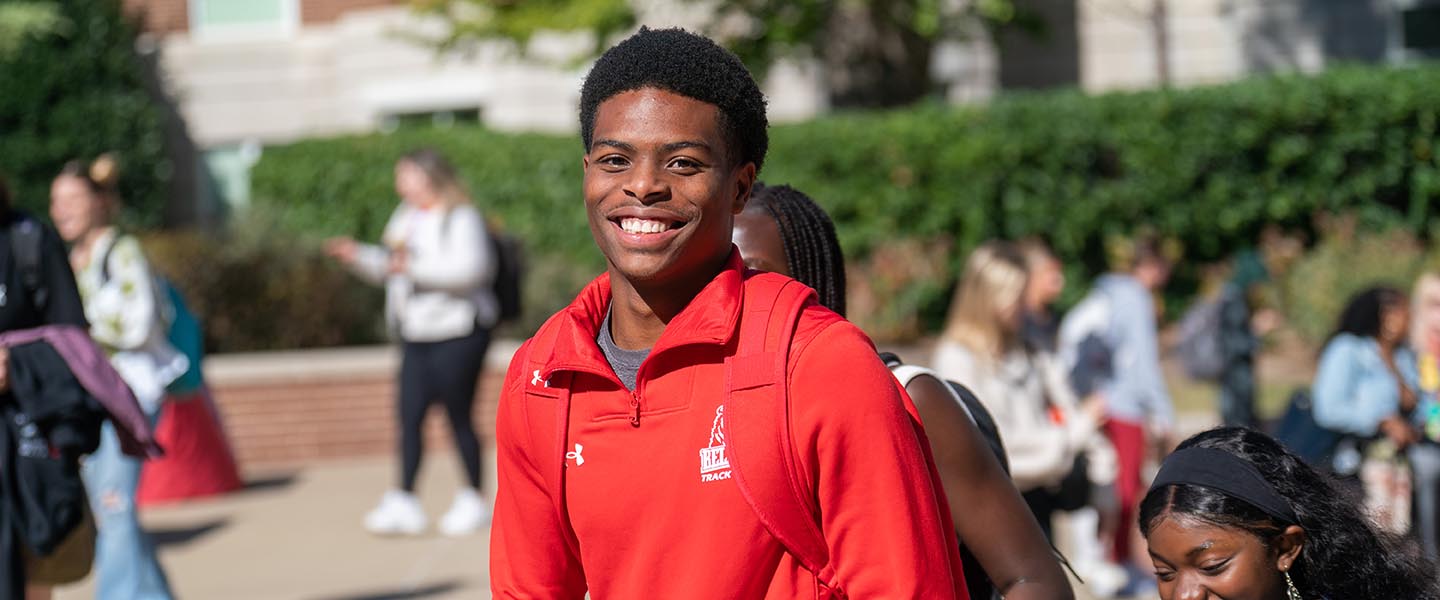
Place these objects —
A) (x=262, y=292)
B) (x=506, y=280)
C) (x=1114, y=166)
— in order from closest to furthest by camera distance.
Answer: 1. (x=506, y=280)
2. (x=262, y=292)
3. (x=1114, y=166)

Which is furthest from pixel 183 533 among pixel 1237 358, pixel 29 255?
pixel 1237 358

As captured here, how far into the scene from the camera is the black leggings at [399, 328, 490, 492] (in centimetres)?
875

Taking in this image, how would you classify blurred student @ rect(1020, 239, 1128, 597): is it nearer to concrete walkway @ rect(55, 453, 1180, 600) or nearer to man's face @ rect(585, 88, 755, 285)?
concrete walkway @ rect(55, 453, 1180, 600)

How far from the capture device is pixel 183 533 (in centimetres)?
942

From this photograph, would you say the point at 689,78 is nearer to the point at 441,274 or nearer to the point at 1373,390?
the point at 1373,390

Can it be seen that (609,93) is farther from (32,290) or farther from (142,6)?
(142,6)

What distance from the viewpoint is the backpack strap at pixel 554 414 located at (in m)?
2.39

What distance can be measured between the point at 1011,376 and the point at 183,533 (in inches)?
205

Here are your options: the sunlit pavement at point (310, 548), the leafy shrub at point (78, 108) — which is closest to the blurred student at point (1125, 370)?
the sunlit pavement at point (310, 548)

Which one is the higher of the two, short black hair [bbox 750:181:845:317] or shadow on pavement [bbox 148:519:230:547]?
short black hair [bbox 750:181:845:317]

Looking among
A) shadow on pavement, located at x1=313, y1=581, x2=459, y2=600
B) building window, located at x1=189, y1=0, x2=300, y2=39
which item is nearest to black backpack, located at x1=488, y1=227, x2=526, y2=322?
shadow on pavement, located at x1=313, y1=581, x2=459, y2=600

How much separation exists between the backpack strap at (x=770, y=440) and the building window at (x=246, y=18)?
67.9 ft

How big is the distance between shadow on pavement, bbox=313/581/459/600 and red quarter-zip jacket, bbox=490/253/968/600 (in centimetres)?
550

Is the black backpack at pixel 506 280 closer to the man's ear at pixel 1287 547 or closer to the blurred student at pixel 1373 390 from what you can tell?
the blurred student at pixel 1373 390
